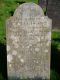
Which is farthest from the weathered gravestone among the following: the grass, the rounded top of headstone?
the grass

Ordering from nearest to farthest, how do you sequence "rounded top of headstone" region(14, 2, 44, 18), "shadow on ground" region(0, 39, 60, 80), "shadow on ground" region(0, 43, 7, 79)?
1. "rounded top of headstone" region(14, 2, 44, 18)
2. "shadow on ground" region(0, 43, 7, 79)
3. "shadow on ground" region(0, 39, 60, 80)

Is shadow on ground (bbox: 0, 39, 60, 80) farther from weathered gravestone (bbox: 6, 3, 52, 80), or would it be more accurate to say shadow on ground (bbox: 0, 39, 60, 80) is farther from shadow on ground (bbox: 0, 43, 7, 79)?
weathered gravestone (bbox: 6, 3, 52, 80)

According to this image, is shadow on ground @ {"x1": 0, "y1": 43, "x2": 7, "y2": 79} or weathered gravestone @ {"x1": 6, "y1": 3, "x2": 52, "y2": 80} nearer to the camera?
weathered gravestone @ {"x1": 6, "y1": 3, "x2": 52, "y2": 80}

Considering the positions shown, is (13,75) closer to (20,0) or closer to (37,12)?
(37,12)

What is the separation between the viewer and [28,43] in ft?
23.8

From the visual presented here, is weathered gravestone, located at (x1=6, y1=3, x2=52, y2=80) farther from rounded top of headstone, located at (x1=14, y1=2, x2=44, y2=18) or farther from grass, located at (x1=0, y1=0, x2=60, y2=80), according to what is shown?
grass, located at (x1=0, y1=0, x2=60, y2=80)

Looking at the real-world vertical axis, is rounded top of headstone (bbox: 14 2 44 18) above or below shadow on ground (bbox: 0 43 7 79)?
above

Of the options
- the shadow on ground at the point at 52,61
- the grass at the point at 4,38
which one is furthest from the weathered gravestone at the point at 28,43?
the grass at the point at 4,38

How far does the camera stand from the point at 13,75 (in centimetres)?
743

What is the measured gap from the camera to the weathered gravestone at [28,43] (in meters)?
7.13

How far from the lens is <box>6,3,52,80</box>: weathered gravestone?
713 centimetres

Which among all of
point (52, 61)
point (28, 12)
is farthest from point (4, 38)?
point (28, 12)

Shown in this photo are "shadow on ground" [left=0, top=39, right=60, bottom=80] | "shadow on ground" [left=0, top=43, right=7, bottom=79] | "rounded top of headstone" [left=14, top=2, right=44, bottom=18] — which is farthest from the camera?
"shadow on ground" [left=0, top=39, right=60, bottom=80]

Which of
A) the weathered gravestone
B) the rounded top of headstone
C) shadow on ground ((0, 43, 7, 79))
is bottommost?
shadow on ground ((0, 43, 7, 79))
